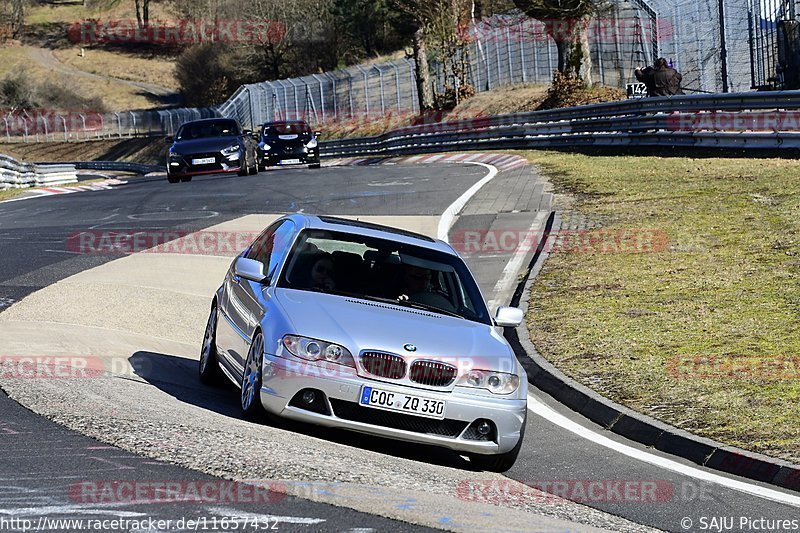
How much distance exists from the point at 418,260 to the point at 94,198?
21.1m

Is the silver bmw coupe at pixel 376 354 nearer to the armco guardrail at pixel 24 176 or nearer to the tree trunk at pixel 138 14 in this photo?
the armco guardrail at pixel 24 176

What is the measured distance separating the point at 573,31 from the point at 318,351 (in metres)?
35.9

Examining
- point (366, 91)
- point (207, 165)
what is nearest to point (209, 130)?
point (207, 165)

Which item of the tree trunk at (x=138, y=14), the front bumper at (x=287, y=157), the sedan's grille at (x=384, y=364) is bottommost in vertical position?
the front bumper at (x=287, y=157)

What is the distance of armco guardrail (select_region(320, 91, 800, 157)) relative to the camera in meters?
23.1

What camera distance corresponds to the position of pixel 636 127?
29.2 m

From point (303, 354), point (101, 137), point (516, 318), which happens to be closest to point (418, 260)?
point (516, 318)

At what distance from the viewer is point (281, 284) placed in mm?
8305

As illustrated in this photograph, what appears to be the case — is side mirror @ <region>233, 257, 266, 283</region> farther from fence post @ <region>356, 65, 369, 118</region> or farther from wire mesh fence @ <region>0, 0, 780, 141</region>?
fence post @ <region>356, 65, 369, 118</region>

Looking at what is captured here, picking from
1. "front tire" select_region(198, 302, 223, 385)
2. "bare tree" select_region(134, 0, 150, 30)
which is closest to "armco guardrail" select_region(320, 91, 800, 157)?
"front tire" select_region(198, 302, 223, 385)

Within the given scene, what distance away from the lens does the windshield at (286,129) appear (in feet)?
124

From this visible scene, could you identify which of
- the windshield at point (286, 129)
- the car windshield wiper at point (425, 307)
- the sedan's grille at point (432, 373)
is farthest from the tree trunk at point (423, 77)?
the sedan's grille at point (432, 373)

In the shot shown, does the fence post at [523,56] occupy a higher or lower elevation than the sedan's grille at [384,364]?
higher

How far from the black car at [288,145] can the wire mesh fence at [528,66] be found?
10559 mm
